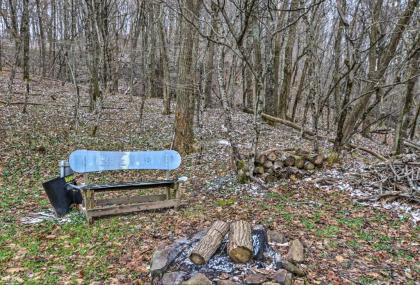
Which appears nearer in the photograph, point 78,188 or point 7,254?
point 7,254

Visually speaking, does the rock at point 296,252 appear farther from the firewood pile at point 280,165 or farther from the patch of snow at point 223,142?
the patch of snow at point 223,142

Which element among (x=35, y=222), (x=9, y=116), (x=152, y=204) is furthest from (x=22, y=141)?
(x=152, y=204)

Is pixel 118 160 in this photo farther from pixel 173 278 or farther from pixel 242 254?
pixel 242 254

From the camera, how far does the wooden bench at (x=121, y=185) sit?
5.94 m

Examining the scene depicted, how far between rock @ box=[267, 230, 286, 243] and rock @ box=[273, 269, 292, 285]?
85cm

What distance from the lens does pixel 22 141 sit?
32.6ft

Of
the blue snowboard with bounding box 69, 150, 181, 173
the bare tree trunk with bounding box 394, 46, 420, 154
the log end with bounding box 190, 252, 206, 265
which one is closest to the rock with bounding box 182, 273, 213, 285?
the log end with bounding box 190, 252, 206, 265

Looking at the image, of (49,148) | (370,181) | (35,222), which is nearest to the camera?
(35,222)

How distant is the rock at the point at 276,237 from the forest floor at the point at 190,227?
289 millimetres

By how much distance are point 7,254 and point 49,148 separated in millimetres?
5488

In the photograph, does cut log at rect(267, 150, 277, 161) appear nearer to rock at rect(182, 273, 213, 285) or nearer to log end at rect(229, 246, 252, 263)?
log end at rect(229, 246, 252, 263)

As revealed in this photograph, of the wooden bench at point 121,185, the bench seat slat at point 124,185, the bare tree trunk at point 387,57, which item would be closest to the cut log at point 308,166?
the bare tree trunk at point 387,57

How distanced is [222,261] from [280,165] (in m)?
3.95

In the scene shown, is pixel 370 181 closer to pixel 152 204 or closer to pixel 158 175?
pixel 152 204
